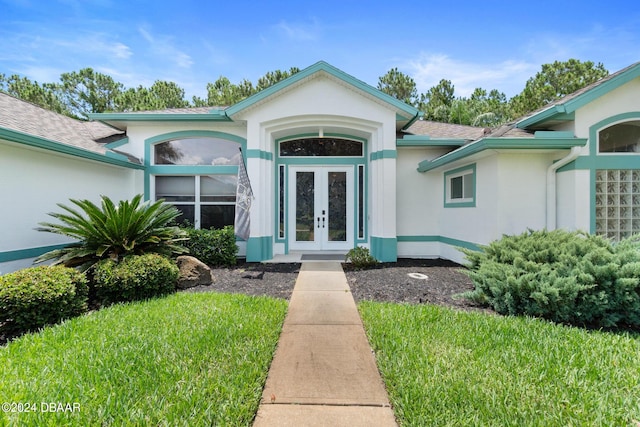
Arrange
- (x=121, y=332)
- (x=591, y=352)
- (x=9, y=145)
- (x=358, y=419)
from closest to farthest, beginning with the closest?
(x=358, y=419) < (x=591, y=352) < (x=121, y=332) < (x=9, y=145)

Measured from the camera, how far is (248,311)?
473 centimetres

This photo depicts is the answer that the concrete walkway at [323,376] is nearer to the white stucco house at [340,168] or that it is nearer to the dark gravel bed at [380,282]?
the dark gravel bed at [380,282]

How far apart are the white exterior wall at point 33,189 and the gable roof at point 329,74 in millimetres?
4202

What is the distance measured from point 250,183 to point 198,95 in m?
26.7

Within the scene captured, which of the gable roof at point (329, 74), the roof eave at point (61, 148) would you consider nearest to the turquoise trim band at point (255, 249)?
the gable roof at point (329, 74)

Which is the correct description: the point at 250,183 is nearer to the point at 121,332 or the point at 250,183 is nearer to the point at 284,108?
the point at 284,108

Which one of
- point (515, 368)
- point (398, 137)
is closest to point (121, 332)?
point (515, 368)

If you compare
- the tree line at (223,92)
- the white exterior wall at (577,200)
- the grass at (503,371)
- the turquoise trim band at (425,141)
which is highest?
the tree line at (223,92)

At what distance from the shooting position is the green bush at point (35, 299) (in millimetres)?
4062

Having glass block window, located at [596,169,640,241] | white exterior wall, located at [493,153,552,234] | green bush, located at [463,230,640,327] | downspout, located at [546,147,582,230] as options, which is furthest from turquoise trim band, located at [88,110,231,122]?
glass block window, located at [596,169,640,241]

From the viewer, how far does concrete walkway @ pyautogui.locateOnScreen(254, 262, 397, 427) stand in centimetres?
252

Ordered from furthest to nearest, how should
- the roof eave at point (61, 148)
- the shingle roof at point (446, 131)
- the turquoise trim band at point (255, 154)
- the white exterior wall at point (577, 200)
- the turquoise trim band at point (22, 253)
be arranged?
the shingle roof at point (446, 131)
the turquoise trim band at point (255, 154)
the white exterior wall at point (577, 200)
the turquoise trim band at point (22, 253)
the roof eave at point (61, 148)

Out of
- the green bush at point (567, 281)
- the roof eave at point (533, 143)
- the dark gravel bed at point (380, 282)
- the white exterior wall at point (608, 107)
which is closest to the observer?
the green bush at point (567, 281)

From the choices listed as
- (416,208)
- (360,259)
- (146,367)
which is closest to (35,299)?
(146,367)
